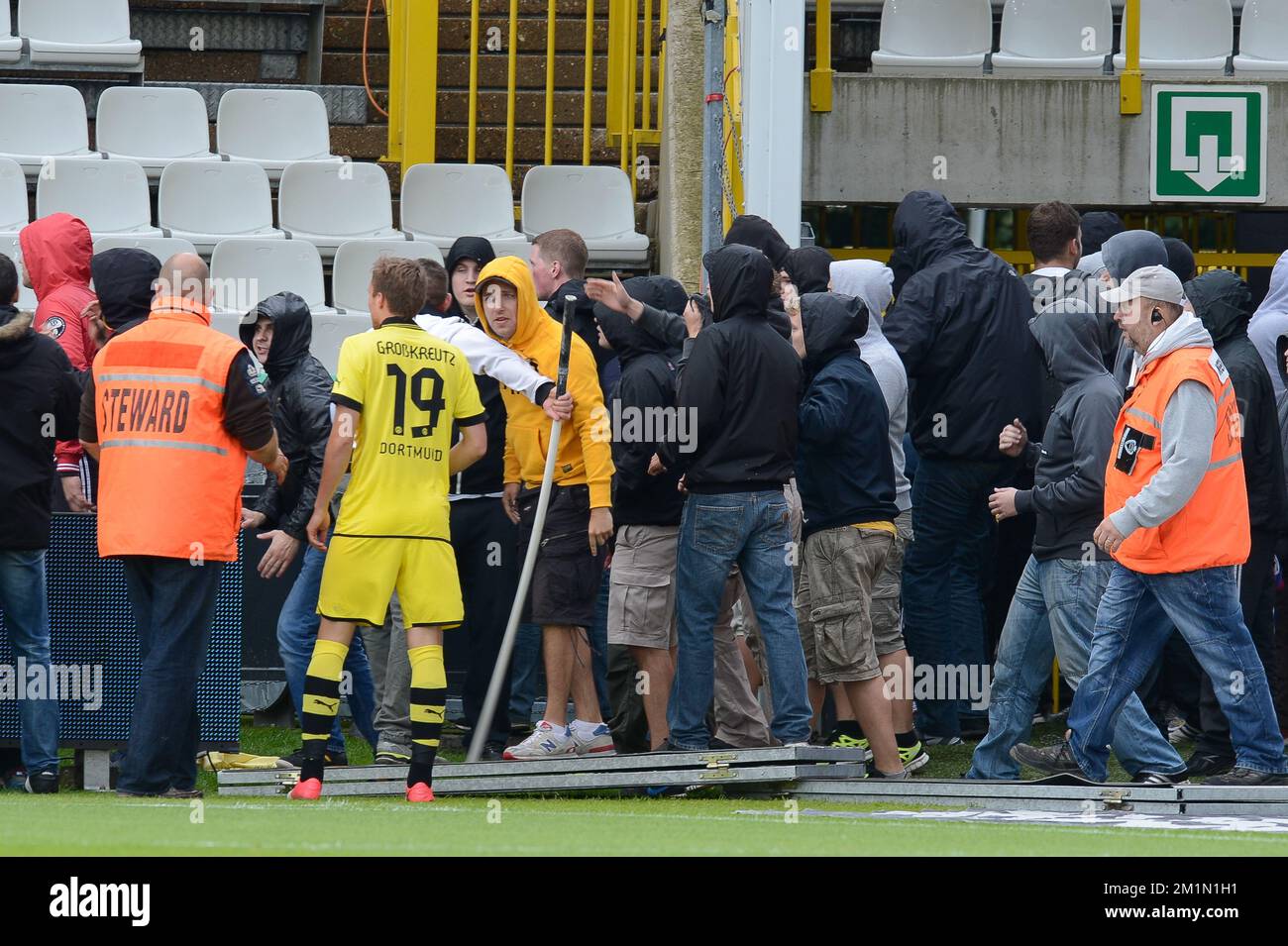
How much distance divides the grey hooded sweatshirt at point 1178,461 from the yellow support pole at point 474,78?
6.35m

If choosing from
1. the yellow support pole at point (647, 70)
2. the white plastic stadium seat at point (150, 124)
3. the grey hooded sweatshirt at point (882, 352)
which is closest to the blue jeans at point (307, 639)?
the grey hooded sweatshirt at point (882, 352)

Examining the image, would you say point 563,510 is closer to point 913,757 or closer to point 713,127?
point 913,757

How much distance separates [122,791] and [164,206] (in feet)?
17.7

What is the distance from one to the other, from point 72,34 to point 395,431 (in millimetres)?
7109

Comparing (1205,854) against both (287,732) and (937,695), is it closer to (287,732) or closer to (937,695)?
(937,695)

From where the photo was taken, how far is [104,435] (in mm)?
7094

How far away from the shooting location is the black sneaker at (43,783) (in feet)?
24.6

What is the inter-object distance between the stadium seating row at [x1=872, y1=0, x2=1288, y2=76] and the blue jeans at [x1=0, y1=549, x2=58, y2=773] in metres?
6.02

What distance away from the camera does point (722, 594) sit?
7508mm

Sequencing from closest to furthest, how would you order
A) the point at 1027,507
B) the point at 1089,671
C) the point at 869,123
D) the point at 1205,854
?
the point at 1205,854, the point at 1089,671, the point at 1027,507, the point at 869,123

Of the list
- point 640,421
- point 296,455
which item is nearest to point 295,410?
point 296,455

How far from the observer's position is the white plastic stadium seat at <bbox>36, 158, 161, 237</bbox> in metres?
11.4

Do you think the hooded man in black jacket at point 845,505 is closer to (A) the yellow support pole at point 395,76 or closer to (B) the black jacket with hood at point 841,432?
(B) the black jacket with hood at point 841,432
